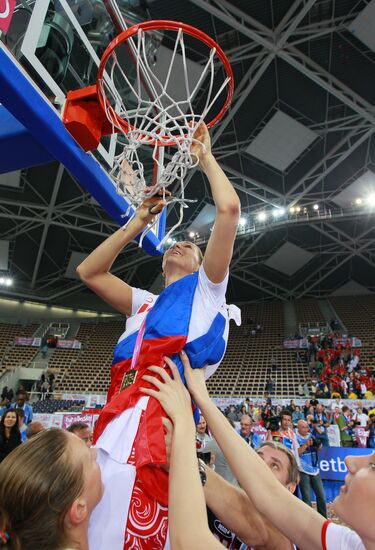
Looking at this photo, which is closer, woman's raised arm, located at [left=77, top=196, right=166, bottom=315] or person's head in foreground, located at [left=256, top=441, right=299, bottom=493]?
woman's raised arm, located at [left=77, top=196, right=166, bottom=315]

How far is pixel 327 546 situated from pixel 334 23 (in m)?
14.4

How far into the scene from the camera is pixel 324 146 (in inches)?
642

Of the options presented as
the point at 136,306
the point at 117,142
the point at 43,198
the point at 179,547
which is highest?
the point at 43,198

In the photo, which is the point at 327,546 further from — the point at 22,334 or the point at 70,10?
the point at 22,334

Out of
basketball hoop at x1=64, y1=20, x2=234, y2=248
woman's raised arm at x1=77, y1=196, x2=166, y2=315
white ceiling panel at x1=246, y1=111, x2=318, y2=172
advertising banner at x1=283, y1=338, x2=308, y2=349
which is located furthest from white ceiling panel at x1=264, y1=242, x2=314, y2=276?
woman's raised arm at x1=77, y1=196, x2=166, y2=315

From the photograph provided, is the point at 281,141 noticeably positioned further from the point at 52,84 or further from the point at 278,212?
the point at 52,84

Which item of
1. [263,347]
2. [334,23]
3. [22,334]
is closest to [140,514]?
[334,23]

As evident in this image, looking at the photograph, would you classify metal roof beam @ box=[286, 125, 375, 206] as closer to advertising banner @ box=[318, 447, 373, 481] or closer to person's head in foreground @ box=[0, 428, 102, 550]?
advertising banner @ box=[318, 447, 373, 481]

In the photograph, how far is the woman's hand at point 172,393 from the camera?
51.2 inches

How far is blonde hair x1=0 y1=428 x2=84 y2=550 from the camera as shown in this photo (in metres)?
1.11

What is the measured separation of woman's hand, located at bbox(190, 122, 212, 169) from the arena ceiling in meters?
5.66

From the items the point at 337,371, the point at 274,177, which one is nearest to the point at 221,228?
the point at 337,371

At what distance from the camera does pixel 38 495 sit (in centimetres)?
113

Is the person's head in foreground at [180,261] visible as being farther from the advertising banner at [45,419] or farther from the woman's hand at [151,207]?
the advertising banner at [45,419]
